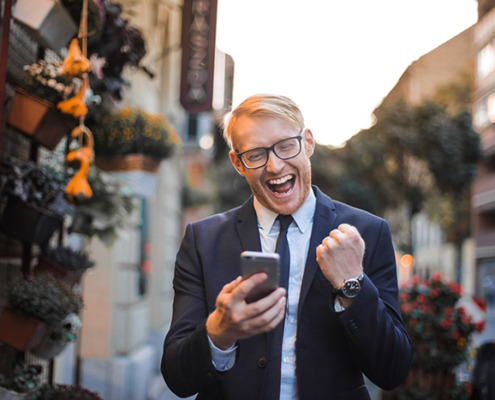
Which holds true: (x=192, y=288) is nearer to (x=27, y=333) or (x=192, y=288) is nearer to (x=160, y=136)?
(x=27, y=333)

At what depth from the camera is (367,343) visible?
1797mm

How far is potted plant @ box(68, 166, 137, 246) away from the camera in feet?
13.1

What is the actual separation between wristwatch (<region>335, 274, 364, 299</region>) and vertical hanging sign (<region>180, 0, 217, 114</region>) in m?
6.83

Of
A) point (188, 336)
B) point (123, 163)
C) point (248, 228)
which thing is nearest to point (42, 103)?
point (123, 163)

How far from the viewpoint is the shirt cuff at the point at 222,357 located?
1746 mm

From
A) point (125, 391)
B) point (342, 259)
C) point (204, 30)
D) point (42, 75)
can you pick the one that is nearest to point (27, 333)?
point (42, 75)

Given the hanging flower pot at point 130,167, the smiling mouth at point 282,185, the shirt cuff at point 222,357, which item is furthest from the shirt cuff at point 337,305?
the hanging flower pot at point 130,167

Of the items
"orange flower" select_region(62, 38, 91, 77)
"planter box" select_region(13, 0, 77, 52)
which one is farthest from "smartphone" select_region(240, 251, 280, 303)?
"planter box" select_region(13, 0, 77, 52)

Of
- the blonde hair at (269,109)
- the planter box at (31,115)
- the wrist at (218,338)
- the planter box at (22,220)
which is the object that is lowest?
the wrist at (218,338)

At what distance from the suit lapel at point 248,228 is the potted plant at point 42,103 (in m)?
1.84

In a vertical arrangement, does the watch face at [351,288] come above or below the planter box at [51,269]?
below

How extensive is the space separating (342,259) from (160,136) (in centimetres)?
402

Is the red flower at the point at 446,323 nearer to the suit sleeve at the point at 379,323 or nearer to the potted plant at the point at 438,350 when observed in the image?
the potted plant at the point at 438,350

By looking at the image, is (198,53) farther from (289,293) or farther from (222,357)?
(222,357)
